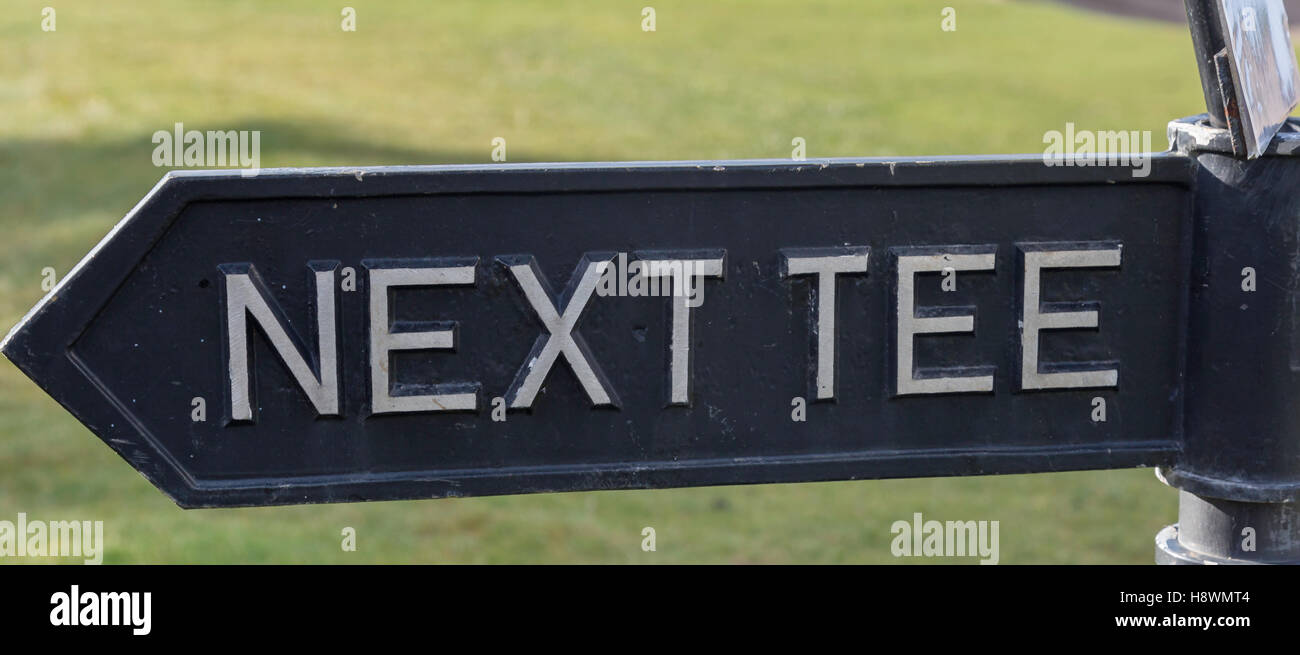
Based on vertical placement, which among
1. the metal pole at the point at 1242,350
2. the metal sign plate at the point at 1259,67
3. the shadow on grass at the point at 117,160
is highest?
the shadow on grass at the point at 117,160

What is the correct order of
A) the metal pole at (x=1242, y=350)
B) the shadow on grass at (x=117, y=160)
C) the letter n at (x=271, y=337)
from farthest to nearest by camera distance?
the shadow on grass at (x=117, y=160)
the metal pole at (x=1242, y=350)
the letter n at (x=271, y=337)

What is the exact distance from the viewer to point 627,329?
5.32 ft

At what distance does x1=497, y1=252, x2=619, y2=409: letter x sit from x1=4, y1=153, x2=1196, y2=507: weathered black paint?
13 mm

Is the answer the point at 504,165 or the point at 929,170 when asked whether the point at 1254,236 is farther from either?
the point at 504,165

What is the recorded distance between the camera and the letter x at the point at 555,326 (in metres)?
1.59

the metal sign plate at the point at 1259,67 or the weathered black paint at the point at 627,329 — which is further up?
the metal sign plate at the point at 1259,67

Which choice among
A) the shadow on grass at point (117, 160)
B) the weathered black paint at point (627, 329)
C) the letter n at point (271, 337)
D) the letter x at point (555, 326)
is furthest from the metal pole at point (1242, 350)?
the shadow on grass at point (117, 160)

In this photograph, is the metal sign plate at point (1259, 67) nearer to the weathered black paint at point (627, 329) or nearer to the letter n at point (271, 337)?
the weathered black paint at point (627, 329)

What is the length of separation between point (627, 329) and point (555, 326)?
0.08 meters

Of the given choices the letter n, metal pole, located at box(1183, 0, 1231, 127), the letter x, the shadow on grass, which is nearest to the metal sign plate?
metal pole, located at box(1183, 0, 1231, 127)

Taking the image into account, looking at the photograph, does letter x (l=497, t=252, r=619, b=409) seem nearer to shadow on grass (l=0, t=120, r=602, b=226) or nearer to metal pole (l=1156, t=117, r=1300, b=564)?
metal pole (l=1156, t=117, r=1300, b=564)

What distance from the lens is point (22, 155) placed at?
9.88 m

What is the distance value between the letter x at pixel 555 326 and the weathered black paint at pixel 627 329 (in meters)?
0.01

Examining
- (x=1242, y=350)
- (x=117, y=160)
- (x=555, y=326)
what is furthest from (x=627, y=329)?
(x=117, y=160)
